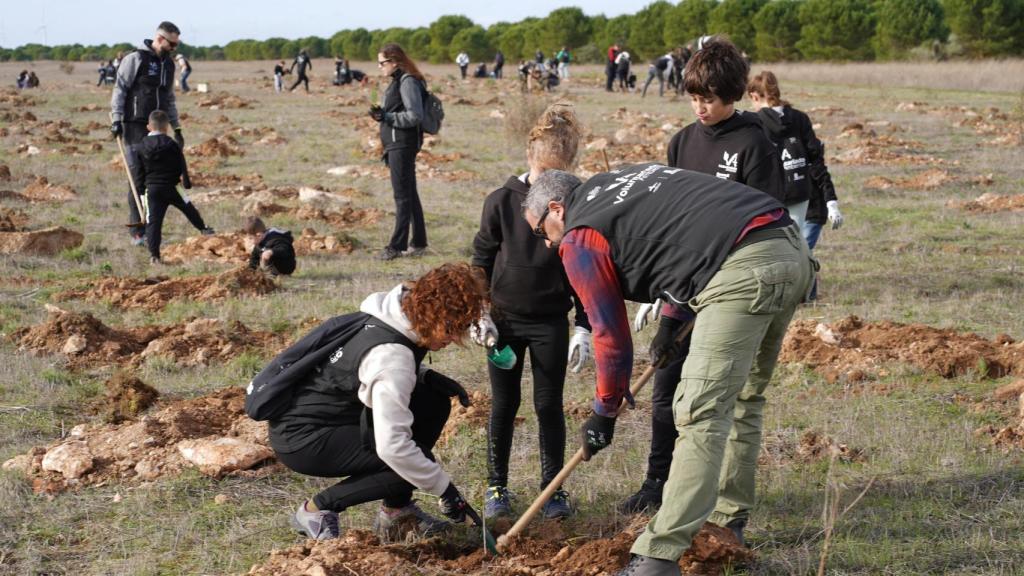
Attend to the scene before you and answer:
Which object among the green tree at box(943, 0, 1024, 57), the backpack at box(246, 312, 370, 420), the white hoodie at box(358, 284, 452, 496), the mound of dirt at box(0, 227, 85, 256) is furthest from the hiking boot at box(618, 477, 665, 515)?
the green tree at box(943, 0, 1024, 57)

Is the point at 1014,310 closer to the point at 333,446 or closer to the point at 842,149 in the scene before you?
the point at 333,446

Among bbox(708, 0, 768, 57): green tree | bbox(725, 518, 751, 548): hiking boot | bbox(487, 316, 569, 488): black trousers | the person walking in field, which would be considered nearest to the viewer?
bbox(725, 518, 751, 548): hiking boot

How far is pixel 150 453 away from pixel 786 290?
3.28m

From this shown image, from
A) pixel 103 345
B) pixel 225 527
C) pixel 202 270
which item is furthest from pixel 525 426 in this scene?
pixel 202 270

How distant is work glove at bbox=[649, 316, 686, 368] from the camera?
3701 mm

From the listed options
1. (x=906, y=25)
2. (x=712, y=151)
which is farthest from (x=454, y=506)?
(x=906, y=25)

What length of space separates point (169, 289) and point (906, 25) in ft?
163

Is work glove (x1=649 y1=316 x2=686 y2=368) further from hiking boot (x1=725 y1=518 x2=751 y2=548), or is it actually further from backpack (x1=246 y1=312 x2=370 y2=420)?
backpack (x1=246 y1=312 x2=370 y2=420)

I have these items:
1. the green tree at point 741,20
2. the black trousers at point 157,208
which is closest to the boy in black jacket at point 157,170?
the black trousers at point 157,208

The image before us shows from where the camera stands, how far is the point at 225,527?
425cm

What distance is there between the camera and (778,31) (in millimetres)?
55531

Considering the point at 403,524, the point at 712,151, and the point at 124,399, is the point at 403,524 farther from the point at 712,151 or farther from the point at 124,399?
the point at 124,399

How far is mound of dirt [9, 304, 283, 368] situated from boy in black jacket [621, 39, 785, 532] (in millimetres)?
3523

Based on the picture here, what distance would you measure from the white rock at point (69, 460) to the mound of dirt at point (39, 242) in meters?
5.67
